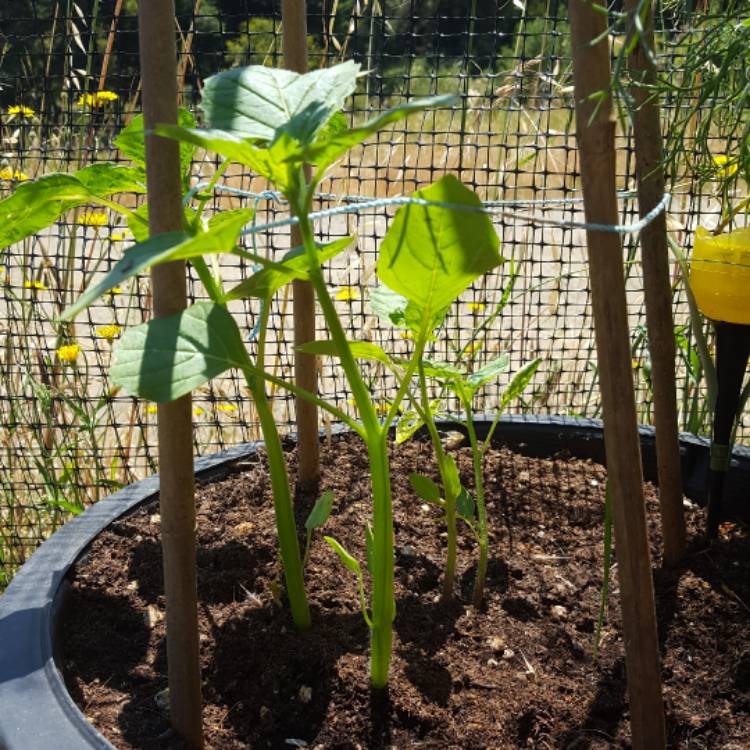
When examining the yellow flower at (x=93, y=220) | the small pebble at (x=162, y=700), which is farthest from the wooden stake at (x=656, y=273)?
the yellow flower at (x=93, y=220)

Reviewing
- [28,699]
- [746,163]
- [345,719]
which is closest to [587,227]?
[746,163]

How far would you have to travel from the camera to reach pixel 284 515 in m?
1.09

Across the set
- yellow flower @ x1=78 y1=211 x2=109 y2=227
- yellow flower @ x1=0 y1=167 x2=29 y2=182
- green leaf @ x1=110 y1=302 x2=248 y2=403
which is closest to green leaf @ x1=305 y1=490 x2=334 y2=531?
green leaf @ x1=110 y1=302 x2=248 y2=403

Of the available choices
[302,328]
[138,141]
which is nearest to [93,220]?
[302,328]

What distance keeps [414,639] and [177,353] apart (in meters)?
0.52

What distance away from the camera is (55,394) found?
6.52ft

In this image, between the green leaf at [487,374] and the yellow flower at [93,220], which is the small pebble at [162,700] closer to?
the green leaf at [487,374]

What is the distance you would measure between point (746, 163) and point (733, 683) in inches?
23.9

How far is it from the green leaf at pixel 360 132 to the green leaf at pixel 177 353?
181 mm

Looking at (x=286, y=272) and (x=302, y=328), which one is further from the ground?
(x=286, y=272)

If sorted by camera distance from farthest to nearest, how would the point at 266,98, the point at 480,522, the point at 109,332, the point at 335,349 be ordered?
the point at 109,332, the point at 480,522, the point at 335,349, the point at 266,98

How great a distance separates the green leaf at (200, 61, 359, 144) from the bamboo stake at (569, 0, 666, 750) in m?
0.20

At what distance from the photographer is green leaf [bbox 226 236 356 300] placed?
86cm

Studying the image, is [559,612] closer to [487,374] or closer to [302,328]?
[487,374]
